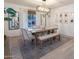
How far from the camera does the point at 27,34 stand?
12.1 feet

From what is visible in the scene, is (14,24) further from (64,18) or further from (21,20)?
(64,18)

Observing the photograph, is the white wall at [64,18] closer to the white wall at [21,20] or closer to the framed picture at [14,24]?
the white wall at [21,20]

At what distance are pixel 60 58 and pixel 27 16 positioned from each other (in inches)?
173

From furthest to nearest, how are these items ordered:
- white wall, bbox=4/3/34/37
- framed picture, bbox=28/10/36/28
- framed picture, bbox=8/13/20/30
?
framed picture, bbox=28/10/36/28 < framed picture, bbox=8/13/20/30 < white wall, bbox=4/3/34/37

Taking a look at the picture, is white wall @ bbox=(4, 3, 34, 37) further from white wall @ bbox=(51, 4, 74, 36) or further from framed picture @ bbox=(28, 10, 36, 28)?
white wall @ bbox=(51, 4, 74, 36)

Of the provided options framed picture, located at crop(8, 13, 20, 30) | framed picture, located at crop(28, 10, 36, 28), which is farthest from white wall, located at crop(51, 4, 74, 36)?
framed picture, located at crop(8, 13, 20, 30)

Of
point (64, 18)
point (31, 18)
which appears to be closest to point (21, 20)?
point (31, 18)

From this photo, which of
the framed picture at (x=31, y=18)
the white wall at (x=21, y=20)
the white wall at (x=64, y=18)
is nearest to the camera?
the white wall at (x=21, y=20)

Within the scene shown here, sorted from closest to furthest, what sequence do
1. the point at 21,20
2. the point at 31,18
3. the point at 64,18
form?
the point at 21,20 → the point at 64,18 → the point at 31,18

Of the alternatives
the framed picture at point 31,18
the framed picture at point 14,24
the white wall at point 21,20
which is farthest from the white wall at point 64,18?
the framed picture at point 14,24

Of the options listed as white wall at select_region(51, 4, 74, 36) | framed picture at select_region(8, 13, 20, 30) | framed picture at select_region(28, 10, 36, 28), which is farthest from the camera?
framed picture at select_region(28, 10, 36, 28)

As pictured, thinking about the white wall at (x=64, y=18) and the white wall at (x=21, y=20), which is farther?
the white wall at (x=64, y=18)
